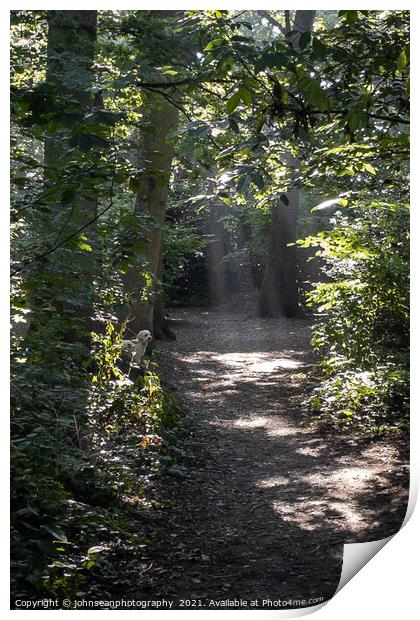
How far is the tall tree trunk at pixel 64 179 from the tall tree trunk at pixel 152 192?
0.30 metres

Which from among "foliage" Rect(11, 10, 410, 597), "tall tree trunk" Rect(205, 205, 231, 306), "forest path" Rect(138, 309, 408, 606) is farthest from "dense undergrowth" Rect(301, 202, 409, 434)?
"tall tree trunk" Rect(205, 205, 231, 306)

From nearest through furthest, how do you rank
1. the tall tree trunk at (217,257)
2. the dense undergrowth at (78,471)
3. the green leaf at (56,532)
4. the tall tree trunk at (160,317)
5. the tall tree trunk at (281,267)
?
the green leaf at (56,532) → the dense undergrowth at (78,471) → the tall tree trunk at (281,267) → the tall tree trunk at (217,257) → the tall tree trunk at (160,317)

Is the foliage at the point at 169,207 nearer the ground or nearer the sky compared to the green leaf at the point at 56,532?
nearer the sky

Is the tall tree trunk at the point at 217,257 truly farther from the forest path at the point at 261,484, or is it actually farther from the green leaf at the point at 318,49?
the green leaf at the point at 318,49

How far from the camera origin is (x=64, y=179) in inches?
102

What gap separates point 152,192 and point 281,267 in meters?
0.84

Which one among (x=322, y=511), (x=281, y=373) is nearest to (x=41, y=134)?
(x=281, y=373)

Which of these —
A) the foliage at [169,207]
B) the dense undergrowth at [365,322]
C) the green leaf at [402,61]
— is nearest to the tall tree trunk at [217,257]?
the foliage at [169,207]

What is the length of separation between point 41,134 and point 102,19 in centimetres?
80

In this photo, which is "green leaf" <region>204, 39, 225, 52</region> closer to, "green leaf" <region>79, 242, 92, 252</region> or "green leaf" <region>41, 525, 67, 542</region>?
"green leaf" <region>79, 242, 92, 252</region>

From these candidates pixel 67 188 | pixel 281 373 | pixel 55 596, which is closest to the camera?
pixel 55 596

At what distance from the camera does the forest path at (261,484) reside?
7.86ft

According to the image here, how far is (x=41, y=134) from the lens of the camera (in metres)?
2.69
